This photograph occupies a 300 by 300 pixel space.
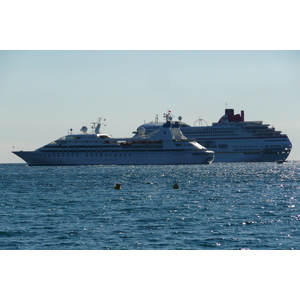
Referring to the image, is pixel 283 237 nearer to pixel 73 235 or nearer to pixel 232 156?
pixel 73 235

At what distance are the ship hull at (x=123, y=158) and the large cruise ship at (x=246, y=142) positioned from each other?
898 inches

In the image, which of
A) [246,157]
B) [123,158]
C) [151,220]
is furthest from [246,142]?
[151,220]

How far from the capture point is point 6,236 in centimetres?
2530

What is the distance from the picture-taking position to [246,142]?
135125 millimetres

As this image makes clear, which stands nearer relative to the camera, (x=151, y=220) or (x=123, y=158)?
(x=151, y=220)

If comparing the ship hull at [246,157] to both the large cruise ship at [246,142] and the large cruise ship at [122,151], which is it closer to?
the large cruise ship at [246,142]

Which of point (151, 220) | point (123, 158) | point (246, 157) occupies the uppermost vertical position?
point (246, 157)

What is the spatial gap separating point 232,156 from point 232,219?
107 m

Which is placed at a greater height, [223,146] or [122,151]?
[223,146]

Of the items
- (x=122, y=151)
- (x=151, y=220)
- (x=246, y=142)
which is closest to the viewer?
(x=151, y=220)

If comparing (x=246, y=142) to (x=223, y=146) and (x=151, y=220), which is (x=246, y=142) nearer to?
(x=223, y=146)

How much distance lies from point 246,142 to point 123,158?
1393 inches

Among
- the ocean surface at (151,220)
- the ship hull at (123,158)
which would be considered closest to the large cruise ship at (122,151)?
the ship hull at (123,158)

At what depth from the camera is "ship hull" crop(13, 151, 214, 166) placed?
111 m
